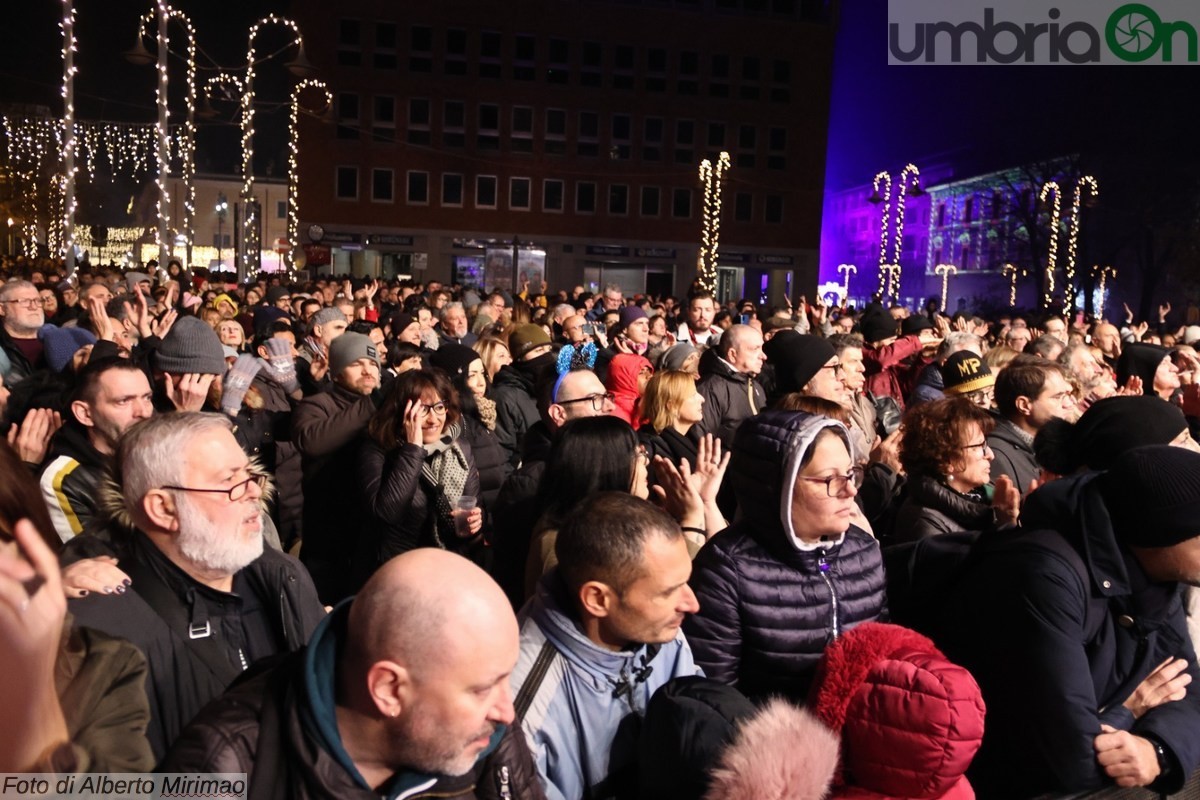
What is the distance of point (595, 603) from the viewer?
2.64m

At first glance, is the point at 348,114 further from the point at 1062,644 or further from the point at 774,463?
the point at 1062,644

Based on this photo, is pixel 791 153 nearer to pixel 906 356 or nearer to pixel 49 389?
pixel 906 356

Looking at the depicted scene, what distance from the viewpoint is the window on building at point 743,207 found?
51.9 m

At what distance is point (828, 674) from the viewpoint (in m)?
2.41

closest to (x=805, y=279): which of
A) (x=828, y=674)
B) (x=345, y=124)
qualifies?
(x=345, y=124)

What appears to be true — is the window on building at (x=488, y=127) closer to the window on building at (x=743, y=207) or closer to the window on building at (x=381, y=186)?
the window on building at (x=381, y=186)

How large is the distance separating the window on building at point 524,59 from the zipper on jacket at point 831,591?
49341 mm

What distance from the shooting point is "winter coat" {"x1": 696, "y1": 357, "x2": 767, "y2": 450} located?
693 cm

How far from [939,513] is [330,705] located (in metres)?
3.12

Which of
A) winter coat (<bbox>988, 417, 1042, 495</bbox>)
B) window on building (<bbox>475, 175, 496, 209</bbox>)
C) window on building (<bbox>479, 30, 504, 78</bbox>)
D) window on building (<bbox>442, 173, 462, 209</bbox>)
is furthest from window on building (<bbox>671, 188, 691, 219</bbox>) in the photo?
winter coat (<bbox>988, 417, 1042, 495</bbox>)

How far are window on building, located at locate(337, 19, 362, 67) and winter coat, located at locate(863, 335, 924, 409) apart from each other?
4289 cm

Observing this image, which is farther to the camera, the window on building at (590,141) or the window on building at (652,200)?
the window on building at (652,200)

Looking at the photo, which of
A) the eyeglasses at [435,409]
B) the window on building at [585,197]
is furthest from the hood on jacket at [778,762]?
the window on building at [585,197]

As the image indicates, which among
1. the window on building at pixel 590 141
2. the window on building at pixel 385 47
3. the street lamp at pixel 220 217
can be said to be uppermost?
the window on building at pixel 385 47
